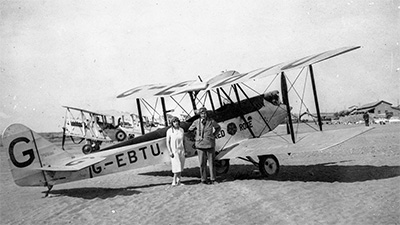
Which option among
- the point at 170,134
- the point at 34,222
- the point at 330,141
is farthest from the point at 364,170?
the point at 34,222

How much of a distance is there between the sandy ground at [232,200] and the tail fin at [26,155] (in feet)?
1.57

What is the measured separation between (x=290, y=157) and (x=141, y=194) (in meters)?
6.67

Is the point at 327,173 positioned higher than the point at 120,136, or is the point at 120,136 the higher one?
the point at 120,136

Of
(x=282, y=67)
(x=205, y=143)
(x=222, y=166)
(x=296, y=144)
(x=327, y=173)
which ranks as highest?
(x=282, y=67)

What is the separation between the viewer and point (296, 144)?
7578 millimetres

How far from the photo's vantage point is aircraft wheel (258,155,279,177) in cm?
812

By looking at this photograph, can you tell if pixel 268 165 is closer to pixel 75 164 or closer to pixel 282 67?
pixel 282 67

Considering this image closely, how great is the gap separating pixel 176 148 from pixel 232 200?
233 centimetres

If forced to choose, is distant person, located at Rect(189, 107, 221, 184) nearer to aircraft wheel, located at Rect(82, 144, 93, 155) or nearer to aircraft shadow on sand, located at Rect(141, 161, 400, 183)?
aircraft shadow on sand, located at Rect(141, 161, 400, 183)

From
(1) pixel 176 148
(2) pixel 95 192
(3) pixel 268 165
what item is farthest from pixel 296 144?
(2) pixel 95 192

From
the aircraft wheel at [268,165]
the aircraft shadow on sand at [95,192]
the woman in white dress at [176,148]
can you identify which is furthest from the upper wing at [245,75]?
the aircraft shadow on sand at [95,192]

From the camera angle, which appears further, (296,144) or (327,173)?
(327,173)

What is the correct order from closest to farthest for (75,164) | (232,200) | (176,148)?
(232,200)
(75,164)
(176,148)

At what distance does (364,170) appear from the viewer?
26.6 feet
